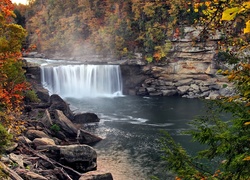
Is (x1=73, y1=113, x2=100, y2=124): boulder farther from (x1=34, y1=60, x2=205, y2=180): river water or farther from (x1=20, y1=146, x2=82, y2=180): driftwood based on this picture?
(x1=20, y1=146, x2=82, y2=180): driftwood

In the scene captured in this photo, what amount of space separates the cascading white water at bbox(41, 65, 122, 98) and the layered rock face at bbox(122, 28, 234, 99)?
2127 millimetres

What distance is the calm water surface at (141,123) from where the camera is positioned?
1853 centimetres

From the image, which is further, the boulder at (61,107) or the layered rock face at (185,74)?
the layered rock face at (185,74)

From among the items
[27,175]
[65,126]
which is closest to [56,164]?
[27,175]

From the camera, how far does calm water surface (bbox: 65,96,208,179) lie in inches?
730

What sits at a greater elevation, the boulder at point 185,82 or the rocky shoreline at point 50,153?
the boulder at point 185,82

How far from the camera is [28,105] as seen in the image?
24.7 metres

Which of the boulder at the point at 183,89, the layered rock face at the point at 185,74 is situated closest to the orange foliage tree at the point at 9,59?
the layered rock face at the point at 185,74

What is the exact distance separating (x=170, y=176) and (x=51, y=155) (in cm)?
655

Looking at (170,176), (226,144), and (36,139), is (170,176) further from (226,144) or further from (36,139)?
(226,144)

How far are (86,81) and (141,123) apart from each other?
1749 cm

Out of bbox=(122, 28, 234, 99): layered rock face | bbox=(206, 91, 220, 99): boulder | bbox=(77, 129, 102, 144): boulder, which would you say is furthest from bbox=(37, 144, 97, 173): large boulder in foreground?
bbox=(122, 28, 234, 99): layered rock face

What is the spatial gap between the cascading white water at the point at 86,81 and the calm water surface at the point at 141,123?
3.34 meters

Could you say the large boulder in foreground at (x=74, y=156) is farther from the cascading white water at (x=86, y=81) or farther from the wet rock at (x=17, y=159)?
the cascading white water at (x=86, y=81)
